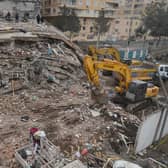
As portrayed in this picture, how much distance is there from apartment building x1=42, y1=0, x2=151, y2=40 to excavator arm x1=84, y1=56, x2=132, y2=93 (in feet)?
81.3

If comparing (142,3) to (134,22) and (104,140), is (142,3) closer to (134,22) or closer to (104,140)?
(134,22)

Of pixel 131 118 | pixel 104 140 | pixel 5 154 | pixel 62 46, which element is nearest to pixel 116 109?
pixel 131 118

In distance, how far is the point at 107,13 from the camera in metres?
42.7

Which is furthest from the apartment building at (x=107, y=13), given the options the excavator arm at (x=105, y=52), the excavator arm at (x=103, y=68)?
the excavator arm at (x=103, y=68)

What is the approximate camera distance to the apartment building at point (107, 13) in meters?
36.8

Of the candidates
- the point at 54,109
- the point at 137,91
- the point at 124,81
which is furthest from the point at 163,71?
the point at 54,109

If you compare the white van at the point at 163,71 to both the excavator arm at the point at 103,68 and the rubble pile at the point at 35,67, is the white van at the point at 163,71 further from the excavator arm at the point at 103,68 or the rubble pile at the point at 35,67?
the rubble pile at the point at 35,67

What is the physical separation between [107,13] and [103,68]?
33273 mm

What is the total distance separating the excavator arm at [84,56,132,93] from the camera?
11804 mm

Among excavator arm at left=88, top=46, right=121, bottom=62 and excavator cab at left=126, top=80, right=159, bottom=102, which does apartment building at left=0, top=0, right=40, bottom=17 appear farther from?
excavator cab at left=126, top=80, right=159, bottom=102

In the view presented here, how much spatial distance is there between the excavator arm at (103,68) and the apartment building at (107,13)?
24781 millimetres

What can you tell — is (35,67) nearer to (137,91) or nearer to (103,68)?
(103,68)

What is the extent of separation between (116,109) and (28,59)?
649 cm

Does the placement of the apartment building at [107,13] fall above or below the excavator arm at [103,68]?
above
